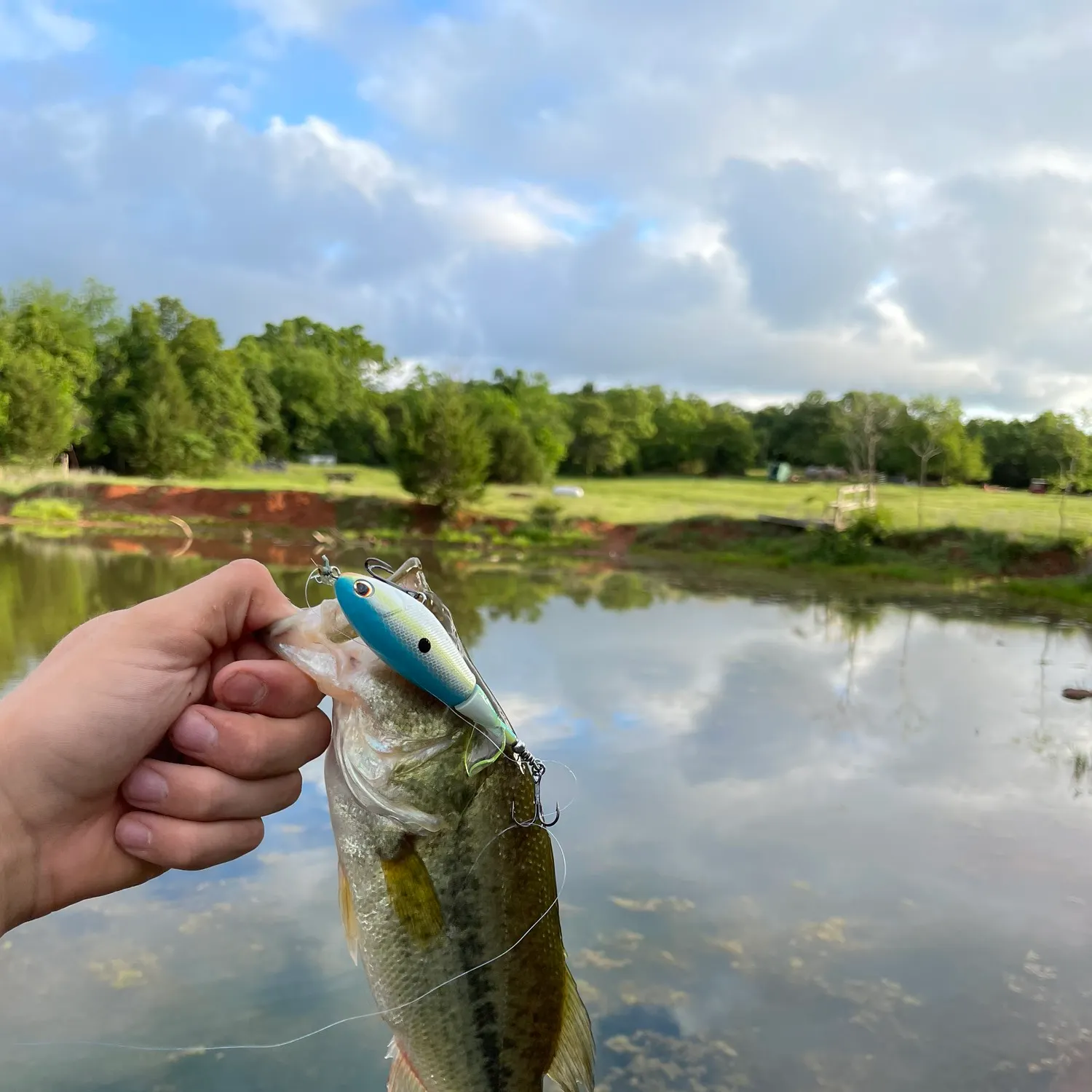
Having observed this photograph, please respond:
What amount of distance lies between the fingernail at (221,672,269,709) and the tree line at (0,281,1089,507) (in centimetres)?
3262

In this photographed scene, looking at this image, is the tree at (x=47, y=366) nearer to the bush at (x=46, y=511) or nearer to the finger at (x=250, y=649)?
the bush at (x=46, y=511)

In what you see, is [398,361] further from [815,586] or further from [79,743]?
[79,743]


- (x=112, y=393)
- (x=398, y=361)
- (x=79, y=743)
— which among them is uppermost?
(x=398, y=361)

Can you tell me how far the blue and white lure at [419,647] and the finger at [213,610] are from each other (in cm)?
31

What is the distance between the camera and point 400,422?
147ft

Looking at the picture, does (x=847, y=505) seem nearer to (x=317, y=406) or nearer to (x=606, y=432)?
(x=606, y=432)

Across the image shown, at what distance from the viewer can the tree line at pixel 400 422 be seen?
3572 cm

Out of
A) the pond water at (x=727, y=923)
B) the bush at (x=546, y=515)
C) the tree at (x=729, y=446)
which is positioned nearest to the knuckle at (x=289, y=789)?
the pond water at (x=727, y=923)

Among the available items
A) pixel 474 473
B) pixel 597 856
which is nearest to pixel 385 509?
pixel 474 473

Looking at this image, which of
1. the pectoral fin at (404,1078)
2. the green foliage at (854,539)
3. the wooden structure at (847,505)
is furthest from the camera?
the wooden structure at (847,505)

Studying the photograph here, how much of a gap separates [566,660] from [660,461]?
175 ft

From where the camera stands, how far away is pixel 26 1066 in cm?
460

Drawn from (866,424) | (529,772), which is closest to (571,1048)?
(529,772)

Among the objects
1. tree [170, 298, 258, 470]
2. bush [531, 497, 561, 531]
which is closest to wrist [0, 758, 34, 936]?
bush [531, 497, 561, 531]
